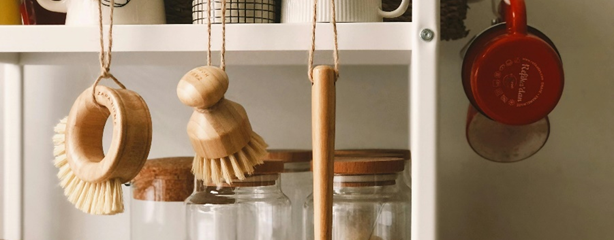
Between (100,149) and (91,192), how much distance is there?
0.05m

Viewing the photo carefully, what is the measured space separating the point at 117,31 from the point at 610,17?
0.67m

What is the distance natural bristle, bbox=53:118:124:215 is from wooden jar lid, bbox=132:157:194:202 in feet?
0.47

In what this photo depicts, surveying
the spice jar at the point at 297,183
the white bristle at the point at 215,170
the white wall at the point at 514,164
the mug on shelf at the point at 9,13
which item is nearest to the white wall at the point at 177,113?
the white wall at the point at 514,164

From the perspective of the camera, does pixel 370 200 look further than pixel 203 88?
Yes

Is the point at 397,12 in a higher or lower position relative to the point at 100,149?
higher

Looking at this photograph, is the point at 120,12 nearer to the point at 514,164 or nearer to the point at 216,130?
the point at 216,130

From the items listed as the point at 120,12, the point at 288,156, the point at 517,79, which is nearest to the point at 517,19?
the point at 517,79

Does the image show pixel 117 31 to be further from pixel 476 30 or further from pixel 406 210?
pixel 476 30

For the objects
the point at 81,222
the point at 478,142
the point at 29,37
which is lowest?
the point at 81,222

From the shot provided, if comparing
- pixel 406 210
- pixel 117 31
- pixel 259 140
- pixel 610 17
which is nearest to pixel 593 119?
pixel 610 17

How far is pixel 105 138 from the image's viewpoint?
0.93m

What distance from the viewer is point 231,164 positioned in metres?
0.59

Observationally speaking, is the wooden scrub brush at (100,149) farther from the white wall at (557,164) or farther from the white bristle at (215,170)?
the white wall at (557,164)

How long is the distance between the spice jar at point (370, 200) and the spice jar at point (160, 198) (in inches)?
6.5
